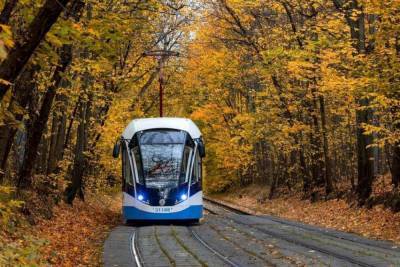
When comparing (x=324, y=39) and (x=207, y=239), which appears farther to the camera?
(x=324, y=39)

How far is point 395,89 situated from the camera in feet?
44.4

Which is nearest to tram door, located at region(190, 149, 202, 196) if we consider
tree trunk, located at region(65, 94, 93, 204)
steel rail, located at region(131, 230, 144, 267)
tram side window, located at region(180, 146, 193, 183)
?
tram side window, located at region(180, 146, 193, 183)

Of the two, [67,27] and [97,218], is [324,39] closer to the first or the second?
[97,218]

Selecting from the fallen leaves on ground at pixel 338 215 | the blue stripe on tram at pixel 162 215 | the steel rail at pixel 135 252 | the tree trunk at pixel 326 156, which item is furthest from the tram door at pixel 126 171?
the tree trunk at pixel 326 156

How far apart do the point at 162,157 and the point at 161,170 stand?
1.48 feet

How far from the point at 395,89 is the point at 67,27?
9043 mm

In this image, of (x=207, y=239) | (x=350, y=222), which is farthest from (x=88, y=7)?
(x=350, y=222)

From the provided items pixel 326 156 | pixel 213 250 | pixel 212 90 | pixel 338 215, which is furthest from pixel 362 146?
pixel 212 90

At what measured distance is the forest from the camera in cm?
929

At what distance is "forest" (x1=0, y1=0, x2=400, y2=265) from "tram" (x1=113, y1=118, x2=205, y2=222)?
2.42 meters

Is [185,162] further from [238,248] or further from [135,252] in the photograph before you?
[135,252]

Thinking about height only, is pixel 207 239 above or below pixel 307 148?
below

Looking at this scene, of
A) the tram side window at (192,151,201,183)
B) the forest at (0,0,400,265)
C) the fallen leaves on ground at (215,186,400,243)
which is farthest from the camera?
the tram side window at (192,151,201,183)

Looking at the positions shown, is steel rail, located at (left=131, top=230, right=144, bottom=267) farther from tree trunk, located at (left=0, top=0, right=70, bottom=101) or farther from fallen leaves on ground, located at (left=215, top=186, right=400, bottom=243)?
fallen leaves on ground, located at (left=215, top=186, right=400, bottom=243)
